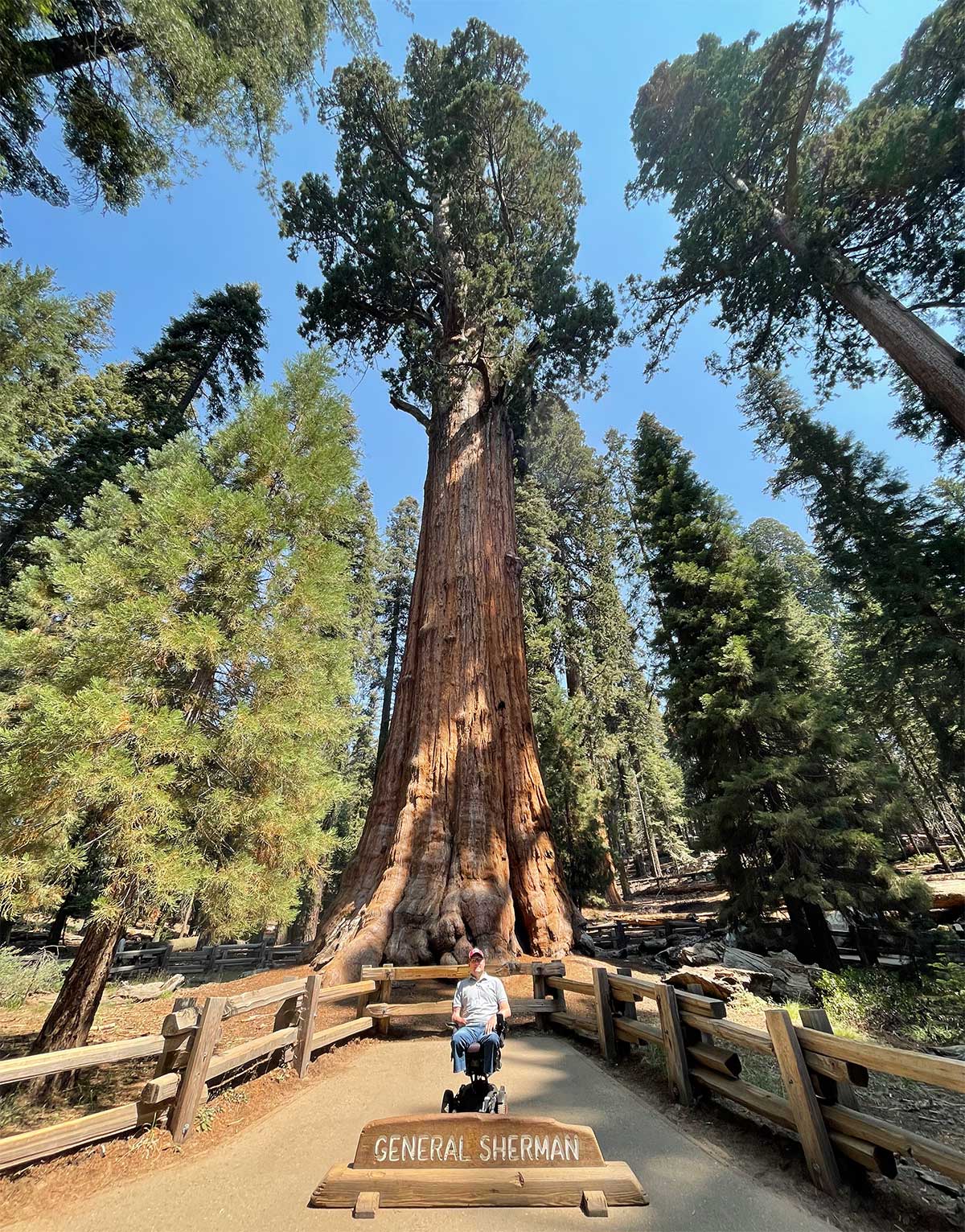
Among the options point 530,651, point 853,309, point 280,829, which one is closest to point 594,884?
point 530,651

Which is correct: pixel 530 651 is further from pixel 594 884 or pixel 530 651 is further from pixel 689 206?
pixel 689 206

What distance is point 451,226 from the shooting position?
14.0 metres

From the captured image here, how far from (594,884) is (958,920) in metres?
8.85

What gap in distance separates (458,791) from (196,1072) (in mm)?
4671

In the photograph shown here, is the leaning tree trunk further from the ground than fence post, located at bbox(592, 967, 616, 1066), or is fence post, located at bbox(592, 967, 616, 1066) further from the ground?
the leaning tree trunk

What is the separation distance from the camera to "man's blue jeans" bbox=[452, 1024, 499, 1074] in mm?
3496

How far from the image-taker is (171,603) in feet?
18.3

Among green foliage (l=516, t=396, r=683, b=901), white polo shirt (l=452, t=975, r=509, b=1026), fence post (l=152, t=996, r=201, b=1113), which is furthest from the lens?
green foliage (l=516, t=396, r=683, b=901)

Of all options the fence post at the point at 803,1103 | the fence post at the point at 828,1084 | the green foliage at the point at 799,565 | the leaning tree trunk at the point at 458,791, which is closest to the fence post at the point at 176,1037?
the leaning tree trunk at the point at 458,791

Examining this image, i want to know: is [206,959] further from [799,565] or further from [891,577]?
[799,565]

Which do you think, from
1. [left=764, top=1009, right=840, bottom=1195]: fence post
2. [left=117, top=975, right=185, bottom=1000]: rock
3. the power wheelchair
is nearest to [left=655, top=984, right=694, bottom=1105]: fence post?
[left=764, top=1009, right=840, bottom=1195]: fence post

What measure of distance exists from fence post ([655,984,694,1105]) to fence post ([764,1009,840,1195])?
979 mm

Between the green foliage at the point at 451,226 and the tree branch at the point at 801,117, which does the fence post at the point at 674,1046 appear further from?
the tree branch at the point at 801,117

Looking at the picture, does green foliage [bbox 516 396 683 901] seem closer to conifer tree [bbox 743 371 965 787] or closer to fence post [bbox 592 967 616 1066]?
conifer tree [bbox 743 371 965 787]
